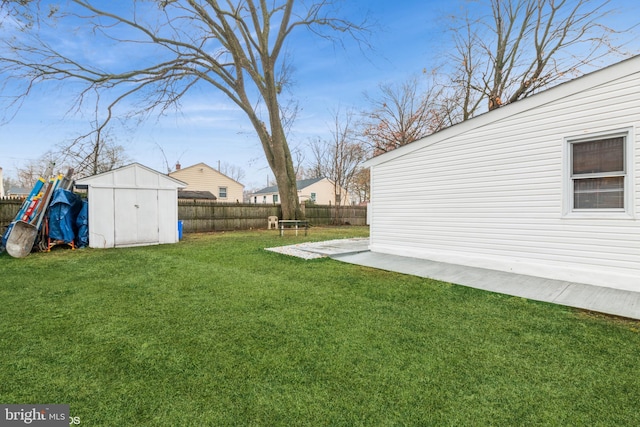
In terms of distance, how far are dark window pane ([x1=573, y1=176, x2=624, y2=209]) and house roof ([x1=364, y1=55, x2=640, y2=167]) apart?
1409 mm

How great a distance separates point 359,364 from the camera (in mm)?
2207

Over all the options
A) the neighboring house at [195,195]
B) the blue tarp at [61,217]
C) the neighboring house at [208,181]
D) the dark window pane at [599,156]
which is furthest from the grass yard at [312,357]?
the neighboring house at [208,181]

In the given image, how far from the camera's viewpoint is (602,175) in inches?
165

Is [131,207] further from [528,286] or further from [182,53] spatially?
[528,286]

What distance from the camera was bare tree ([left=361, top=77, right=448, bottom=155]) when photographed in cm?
1909

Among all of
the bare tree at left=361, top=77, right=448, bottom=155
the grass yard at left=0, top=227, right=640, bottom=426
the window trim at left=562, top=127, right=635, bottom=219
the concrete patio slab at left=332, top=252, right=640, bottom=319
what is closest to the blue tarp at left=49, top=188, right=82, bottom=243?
the grass yard at left=0, top=227, right=640, bottom=426

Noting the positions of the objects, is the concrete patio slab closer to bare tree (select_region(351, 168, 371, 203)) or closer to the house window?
the house window

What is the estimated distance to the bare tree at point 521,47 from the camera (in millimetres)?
11938

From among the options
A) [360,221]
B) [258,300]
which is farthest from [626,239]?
[360,221]

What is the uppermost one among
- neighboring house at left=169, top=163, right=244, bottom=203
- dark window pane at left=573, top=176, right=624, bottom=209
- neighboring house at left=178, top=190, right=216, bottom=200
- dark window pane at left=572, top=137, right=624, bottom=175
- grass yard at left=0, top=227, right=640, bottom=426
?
neighboring house at left=169, top=163, right=244, bottom=203

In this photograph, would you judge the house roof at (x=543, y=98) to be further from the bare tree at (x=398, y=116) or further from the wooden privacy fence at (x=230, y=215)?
the bare tree at (x=398, y=116)

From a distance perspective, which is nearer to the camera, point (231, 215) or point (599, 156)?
point (599, 156)

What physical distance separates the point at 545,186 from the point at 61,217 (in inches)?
445

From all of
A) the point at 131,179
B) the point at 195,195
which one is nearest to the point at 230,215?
the point at 131,179
